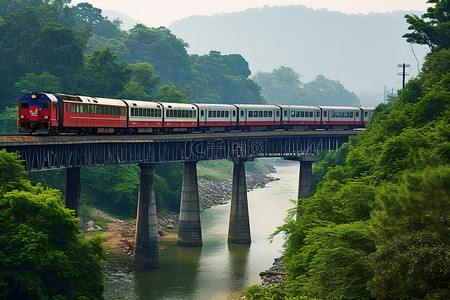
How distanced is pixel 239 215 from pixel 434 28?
3424cm

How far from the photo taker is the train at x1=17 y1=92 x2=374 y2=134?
61.2 metres

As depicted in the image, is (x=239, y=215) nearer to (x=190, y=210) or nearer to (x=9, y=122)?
(x=190, y=210)

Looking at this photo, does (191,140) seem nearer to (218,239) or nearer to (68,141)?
(218,239)

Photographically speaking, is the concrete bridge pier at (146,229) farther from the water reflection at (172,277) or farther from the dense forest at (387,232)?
the dense forest at (387,232)

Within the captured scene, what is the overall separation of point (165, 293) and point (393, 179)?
2536 centimetres

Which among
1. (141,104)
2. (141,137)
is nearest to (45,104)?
(141,137)

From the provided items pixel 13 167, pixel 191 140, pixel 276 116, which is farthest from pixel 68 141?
pixel 276 116

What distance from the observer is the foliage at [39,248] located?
46.3 meters

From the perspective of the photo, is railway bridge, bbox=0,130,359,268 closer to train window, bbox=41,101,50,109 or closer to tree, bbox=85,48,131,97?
train window, bbox=41,101,50,109

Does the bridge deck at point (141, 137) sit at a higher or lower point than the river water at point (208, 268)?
higher

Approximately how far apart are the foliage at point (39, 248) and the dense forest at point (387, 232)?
1205cm

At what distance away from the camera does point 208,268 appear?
257 feet

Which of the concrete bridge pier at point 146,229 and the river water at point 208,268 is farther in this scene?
the concrete bridge pier at point 146,229

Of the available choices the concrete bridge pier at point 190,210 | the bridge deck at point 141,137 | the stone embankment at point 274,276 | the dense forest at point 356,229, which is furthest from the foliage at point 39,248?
the concrete bridge pier at point 190,210
